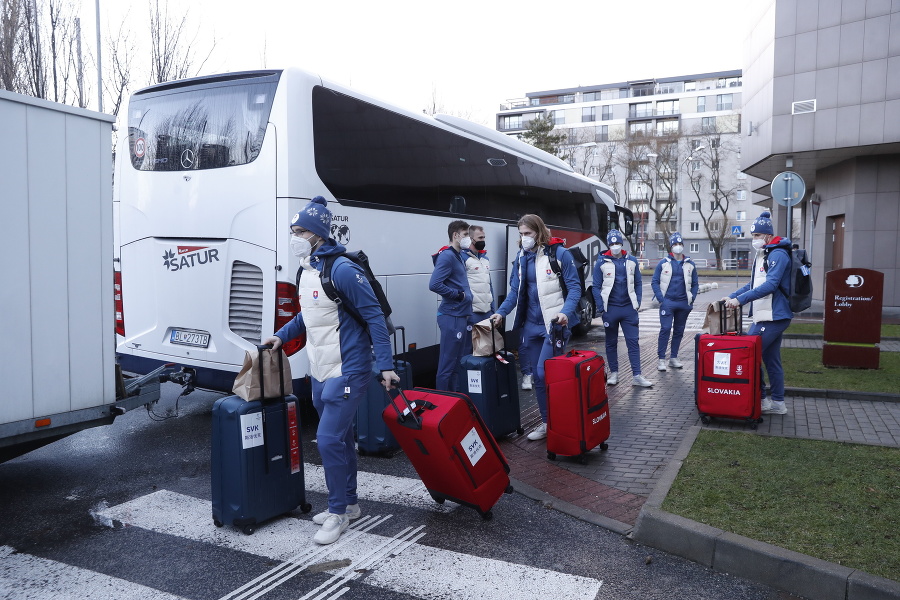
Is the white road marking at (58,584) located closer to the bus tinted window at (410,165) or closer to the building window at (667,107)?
the bus tinted window at (410,165)

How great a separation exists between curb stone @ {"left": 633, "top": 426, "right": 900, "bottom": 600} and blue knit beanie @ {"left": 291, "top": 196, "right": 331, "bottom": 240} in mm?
2781

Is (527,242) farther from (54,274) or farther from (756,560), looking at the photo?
(54,274)

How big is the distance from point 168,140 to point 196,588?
508 centimetres

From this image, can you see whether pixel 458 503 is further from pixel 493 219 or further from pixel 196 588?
pixel 493 219

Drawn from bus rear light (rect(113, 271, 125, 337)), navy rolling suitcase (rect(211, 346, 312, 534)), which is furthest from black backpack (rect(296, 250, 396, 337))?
bus rear light (rect(113, 271, 125, 337))

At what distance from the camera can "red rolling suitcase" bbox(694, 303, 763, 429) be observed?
699 centimetres

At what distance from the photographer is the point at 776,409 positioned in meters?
7.75

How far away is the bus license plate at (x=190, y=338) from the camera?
7211mm

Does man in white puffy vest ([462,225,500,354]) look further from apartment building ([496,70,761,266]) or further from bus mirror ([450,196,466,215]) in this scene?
apartment building ([496,70,761,266])

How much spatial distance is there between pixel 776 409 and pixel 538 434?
284 cm

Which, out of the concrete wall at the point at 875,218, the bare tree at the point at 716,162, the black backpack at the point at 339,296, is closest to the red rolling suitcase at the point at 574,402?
the black backpack at the point at 339,296

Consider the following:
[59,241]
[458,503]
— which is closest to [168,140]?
[59,241]

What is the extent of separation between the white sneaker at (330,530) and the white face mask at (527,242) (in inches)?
121

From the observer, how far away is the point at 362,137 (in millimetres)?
7672
